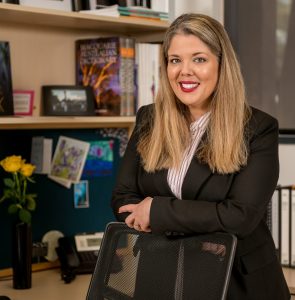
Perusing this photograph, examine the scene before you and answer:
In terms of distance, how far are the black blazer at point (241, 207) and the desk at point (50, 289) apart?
0.54 metres

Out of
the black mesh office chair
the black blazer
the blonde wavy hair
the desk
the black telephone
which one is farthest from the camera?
the black telephone

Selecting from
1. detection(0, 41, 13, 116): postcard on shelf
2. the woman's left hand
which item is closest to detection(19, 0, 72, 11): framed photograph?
detection(0, 41, 13, 116): postcard on shelf

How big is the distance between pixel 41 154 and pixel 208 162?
3.51ft

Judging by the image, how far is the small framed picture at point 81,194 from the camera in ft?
9.18

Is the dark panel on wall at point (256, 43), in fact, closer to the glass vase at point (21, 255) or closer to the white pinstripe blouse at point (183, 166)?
the white pinstripe blouse at point (183, 166)

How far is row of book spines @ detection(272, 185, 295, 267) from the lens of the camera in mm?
2572

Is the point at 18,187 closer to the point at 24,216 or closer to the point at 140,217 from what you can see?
the point at 24,216

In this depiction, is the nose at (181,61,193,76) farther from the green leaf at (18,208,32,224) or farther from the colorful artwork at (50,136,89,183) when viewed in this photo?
the colorful artwork at (50,136,89,183)

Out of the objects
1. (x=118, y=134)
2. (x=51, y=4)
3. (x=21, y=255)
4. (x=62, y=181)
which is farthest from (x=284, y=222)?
(x=51, y=4)

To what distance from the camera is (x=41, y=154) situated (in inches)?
105

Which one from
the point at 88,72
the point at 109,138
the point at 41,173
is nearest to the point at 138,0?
the point at 88,72

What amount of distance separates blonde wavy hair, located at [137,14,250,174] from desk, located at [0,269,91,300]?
661mm

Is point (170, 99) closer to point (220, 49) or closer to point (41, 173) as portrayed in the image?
point (220, 49)

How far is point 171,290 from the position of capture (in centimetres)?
162
